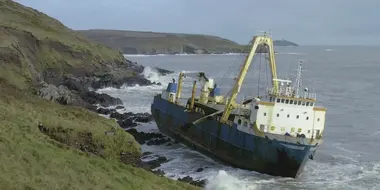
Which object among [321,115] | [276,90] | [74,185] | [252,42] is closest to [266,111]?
[276,90]

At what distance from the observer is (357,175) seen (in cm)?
2900

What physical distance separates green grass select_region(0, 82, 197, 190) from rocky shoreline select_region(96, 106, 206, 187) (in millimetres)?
3581

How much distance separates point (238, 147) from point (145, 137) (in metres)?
10.1

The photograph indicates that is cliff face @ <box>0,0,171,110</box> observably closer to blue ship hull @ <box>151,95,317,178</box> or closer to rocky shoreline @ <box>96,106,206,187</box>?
rocky shoreline @ <box>96,106,206,187</box>

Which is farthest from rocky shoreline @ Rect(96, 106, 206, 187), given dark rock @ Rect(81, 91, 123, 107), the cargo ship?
the cargo ship

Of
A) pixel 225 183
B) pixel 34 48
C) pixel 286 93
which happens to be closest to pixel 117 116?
pixel 286 93

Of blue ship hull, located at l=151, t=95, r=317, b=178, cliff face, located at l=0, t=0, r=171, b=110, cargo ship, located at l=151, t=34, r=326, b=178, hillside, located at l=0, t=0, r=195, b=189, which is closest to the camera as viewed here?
hillside, located at l=0, t=0, r=195, b=189

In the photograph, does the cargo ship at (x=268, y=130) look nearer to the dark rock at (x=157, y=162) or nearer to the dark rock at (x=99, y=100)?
the dark rock at (x=157, y=162)

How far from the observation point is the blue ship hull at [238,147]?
89.6ft

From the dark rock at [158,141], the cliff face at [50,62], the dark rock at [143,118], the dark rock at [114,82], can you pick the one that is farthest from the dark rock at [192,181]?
the dark rock at [114,82]

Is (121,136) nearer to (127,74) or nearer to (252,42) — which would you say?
(252,42)

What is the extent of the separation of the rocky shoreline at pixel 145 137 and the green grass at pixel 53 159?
11.7ft

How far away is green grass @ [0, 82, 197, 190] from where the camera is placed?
46.0 feet

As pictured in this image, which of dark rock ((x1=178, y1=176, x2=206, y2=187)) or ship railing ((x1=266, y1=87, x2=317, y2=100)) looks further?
ship railing ((x1=266, y1=87, x2=317, y2=100))
